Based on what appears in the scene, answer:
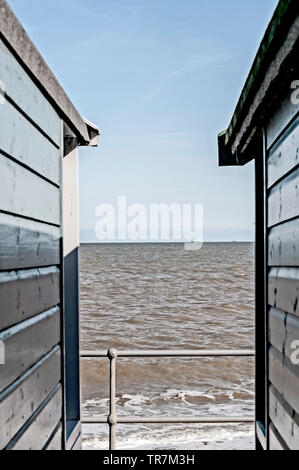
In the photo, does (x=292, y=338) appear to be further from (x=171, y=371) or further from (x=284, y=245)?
(x=171, y=371)

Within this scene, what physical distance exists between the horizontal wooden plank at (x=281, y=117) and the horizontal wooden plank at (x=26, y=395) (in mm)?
1133

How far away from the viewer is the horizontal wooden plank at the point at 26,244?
144 centimetres

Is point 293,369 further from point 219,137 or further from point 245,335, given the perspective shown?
point 245,335

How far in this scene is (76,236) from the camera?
110 inches

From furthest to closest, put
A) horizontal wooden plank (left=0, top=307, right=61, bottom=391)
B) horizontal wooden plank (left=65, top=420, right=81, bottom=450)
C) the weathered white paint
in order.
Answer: the weathered white paint < horizontal wooden plank (left=65, top=420, right=81, bottom=450) < horizontal wooden plank (left=0, top=307, right=61, bottom=391)

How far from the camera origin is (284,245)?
Answer: 180cm

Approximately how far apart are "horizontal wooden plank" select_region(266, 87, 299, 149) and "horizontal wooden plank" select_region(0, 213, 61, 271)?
0.88m

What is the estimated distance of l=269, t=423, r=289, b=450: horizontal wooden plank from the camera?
74.3 inches

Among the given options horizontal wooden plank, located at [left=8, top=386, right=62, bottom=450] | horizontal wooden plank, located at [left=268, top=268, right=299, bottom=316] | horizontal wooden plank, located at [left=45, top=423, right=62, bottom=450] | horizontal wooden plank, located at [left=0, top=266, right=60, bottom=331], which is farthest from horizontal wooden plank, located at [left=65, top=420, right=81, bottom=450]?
horizontal wooden plank, located at [left=268, top=268, right=299, bottom=316]

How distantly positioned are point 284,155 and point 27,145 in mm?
835

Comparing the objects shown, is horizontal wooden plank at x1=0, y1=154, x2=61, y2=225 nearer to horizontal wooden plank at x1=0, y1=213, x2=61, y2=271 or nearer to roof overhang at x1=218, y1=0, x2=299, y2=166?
horizontal wooden plank at x1=0, y1=213, x2=61, y2=271

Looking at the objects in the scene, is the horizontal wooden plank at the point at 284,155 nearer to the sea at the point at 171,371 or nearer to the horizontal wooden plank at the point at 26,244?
the horizontal wooden plank at the point at 26,244

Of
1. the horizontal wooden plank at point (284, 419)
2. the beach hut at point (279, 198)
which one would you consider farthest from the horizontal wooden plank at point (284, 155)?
the horizontal wooden plank at point (284, 419)
